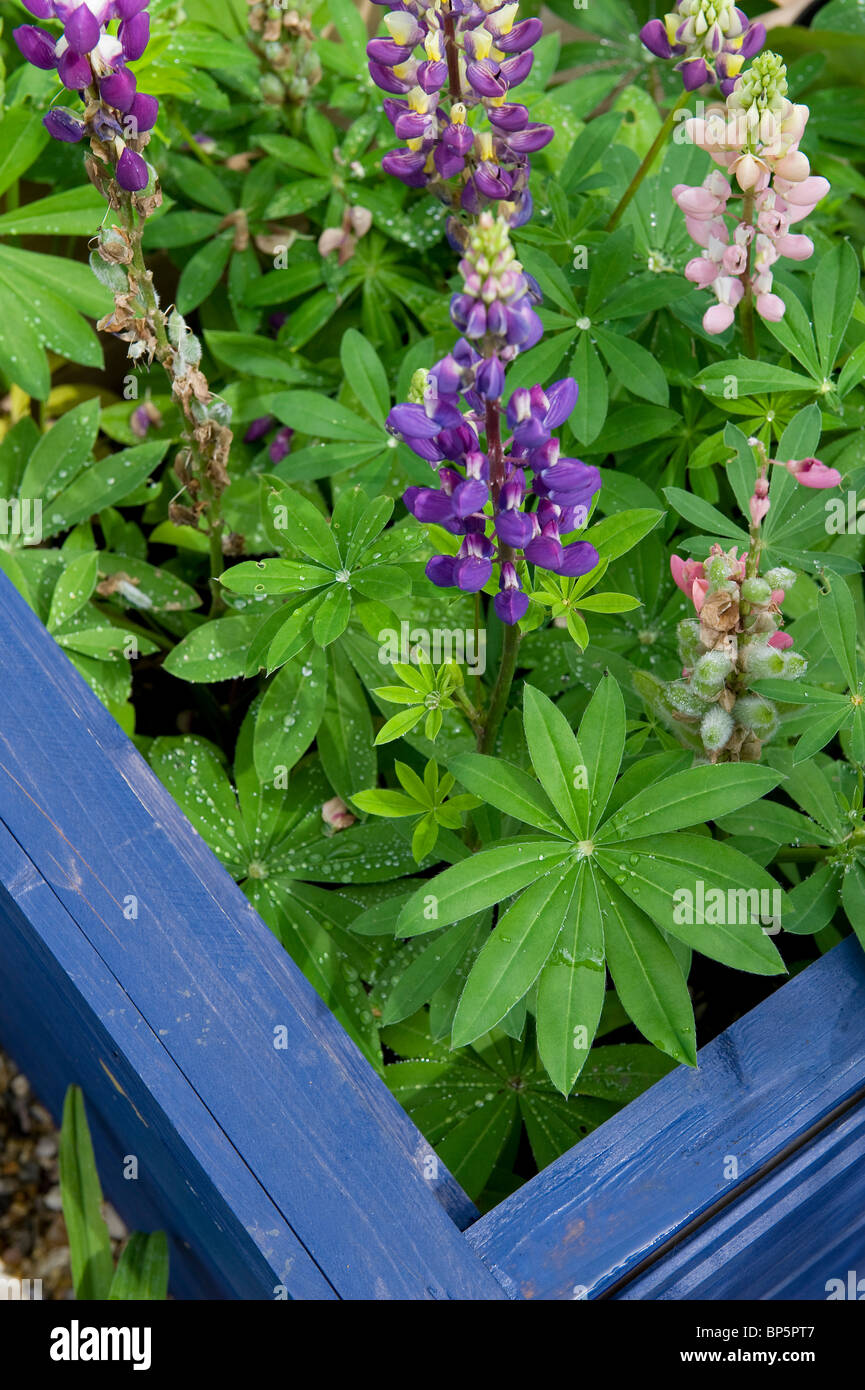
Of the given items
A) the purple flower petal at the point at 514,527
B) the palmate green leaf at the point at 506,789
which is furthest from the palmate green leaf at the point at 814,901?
the purple flower petal at the point at 514,527

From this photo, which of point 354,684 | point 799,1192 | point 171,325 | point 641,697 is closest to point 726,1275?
point 799,1192

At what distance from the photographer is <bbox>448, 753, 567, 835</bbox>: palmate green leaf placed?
3.85 ft

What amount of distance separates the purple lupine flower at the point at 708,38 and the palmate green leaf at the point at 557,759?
2.41 ft

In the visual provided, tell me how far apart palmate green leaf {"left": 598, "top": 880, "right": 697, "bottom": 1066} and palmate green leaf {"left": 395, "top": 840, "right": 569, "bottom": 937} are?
7 centimetres

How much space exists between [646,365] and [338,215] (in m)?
0.60

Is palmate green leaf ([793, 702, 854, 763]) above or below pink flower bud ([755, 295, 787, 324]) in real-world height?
below

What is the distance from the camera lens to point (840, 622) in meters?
1.24

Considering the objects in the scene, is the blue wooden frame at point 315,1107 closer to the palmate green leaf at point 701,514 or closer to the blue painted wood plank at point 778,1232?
the blue painted wood plank at point 778,1232

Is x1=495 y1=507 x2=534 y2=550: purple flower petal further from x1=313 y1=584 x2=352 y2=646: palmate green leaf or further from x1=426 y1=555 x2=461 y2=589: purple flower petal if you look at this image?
x1=313 y1=584 x2=352 y2=646: palmate green leaf

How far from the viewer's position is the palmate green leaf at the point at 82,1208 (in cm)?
150

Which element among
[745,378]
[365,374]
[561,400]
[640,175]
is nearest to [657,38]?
[640,175]

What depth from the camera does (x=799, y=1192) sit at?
1.23 metres

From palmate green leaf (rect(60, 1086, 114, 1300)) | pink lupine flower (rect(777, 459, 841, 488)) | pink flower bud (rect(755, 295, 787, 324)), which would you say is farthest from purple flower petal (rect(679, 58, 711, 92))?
palmate green leaf (rect(60, 1086, 114, 1300))
